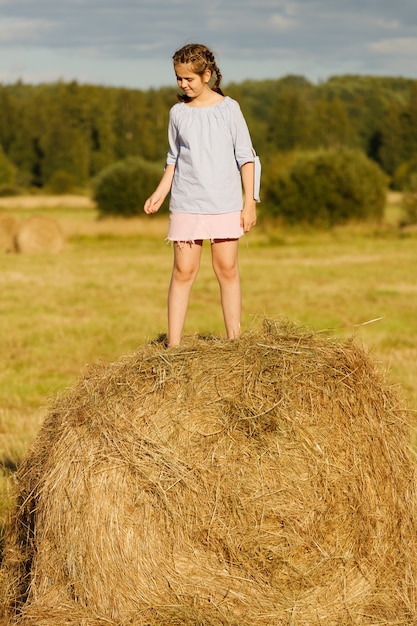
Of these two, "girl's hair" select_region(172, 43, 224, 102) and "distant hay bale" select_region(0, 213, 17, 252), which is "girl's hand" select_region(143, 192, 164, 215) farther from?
"distant hay bale" select_region(0, 213, 17, 252)

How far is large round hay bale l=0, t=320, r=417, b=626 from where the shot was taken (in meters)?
3.77

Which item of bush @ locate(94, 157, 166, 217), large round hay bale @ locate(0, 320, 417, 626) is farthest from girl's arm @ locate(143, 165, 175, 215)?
bush @ locate(94, 157, 166, 217)

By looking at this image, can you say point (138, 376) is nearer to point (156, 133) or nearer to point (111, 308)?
point (111, 308)

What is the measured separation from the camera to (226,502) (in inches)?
148

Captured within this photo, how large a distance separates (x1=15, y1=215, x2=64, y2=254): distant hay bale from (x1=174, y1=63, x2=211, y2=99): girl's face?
20638 millimetres

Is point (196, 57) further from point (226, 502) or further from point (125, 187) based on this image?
point (125, 187)

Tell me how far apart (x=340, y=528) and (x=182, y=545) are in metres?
0.71

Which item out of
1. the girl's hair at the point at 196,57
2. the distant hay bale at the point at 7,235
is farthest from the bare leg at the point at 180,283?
the distant hay bale at the point at 7,235

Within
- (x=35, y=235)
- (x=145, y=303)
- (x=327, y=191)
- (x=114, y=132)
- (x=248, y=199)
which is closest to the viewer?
(x=248, y=199)

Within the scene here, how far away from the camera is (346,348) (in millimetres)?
4309

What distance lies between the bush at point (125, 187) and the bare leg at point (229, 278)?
35.5 meters

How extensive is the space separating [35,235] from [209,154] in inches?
817

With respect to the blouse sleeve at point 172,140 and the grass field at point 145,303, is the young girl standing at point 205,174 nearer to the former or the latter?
the blouse sleeve at point 172,140

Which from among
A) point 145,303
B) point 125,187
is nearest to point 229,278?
point 145,303
